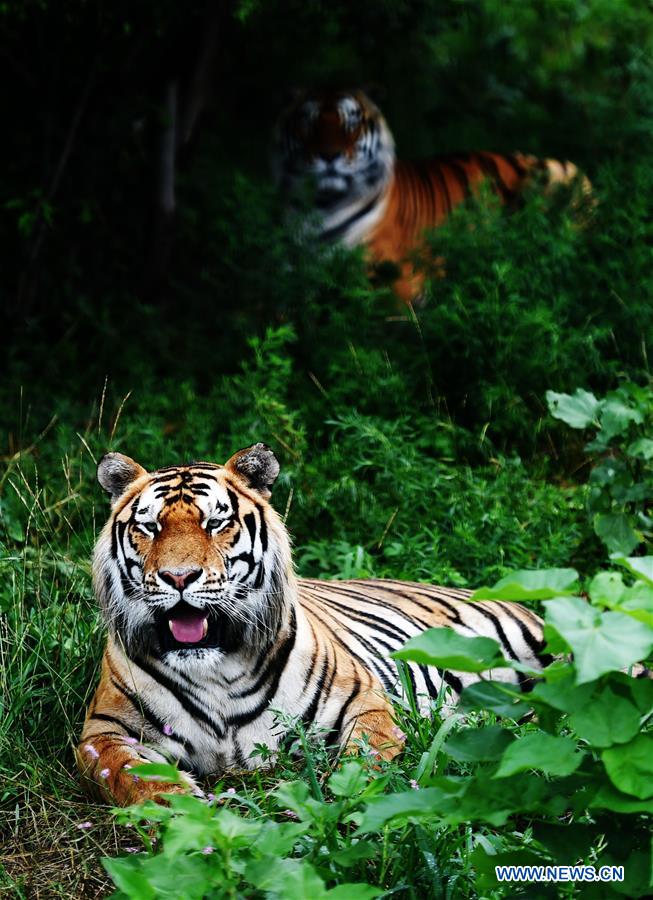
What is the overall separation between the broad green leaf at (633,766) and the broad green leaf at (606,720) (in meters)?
0.03

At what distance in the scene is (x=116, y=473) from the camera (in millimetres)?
3295

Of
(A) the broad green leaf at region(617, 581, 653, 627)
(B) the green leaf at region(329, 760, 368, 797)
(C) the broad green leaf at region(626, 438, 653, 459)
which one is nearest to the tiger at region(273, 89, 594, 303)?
(C) the broad green leaf at region(626, 438, 653, 459)

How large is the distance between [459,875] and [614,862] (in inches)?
17.1

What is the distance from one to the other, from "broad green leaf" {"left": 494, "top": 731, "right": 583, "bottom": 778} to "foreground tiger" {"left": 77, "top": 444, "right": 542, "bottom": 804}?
1032 mm

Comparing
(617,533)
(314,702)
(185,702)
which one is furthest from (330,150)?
(185,702)

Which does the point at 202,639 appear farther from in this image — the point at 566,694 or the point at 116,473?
the point at 566,694

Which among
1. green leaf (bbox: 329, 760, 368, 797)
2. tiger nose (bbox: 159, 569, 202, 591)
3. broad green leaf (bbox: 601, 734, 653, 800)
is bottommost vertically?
green leaf (bbox: 329, 760, 368, 797)

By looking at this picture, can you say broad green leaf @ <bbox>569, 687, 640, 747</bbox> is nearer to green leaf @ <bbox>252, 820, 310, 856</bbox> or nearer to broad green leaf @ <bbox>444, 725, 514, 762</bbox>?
broad green leaf @ <bbox>444, 725, 514, 762</bbox>

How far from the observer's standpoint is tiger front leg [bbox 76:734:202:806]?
288 centimetres

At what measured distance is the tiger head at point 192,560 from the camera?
9.88 feet

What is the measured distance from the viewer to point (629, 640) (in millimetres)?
1896

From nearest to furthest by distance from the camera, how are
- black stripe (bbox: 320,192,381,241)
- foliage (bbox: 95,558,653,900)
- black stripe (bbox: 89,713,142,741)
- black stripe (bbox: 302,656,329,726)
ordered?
foliage (bbox: 95,558,653,900) < black stripe (bbox: 89,713,142,741) < black stripe (bbox: 302,656,329,726) < black stripe (bbox: 320,192,381,241)

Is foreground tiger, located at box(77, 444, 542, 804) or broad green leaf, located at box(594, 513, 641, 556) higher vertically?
foreground tiger, located at box(77, 444, 542, 804)

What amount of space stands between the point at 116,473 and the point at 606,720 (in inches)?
65.0
